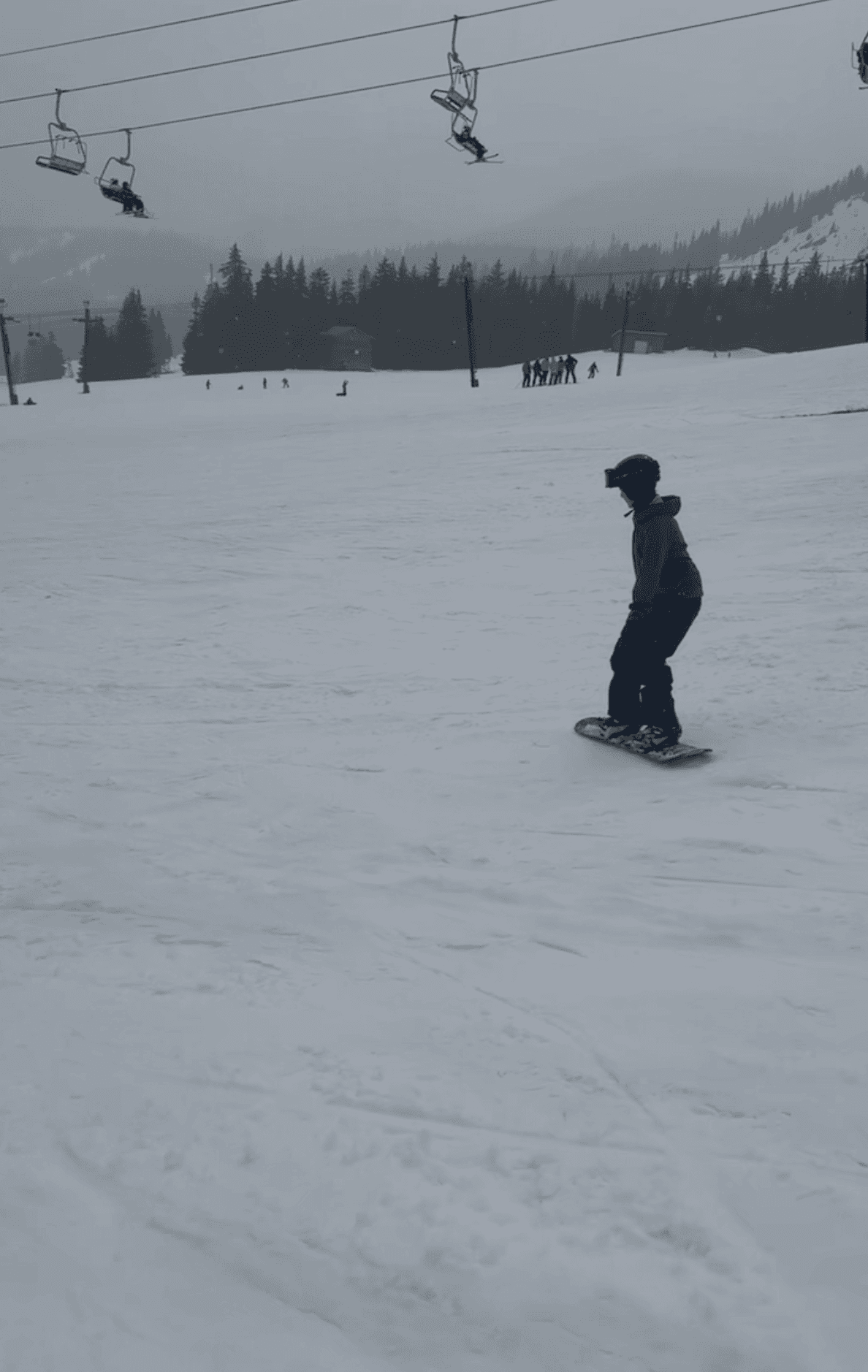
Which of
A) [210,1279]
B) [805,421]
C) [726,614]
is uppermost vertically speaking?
[805,421]

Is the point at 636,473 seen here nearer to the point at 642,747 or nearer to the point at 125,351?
the point at 642,747

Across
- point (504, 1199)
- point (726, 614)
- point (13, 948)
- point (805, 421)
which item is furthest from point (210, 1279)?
point (805, 421)

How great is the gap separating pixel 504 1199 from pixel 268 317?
83.2 meters

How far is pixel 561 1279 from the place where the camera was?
2539 millimetres

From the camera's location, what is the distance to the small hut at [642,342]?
85.2 metres

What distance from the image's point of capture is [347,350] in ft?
257

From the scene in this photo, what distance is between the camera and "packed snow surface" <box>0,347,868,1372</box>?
2.52 metres

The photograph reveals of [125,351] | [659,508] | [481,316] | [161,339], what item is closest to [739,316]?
[481,316]

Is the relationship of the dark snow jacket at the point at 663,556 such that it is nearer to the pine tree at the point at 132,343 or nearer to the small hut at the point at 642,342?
the pine tree at the point at 132,343

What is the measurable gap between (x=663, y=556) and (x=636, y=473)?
0.48 meters

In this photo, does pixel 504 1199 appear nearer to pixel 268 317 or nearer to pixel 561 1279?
pixel 561 1279

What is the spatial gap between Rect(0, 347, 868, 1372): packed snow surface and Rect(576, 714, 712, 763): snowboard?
0.08 m

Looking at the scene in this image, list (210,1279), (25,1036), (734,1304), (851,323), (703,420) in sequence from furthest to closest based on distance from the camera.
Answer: (851,323) → (703,420) → (25,1036) → (210,1279) → (734,1304)

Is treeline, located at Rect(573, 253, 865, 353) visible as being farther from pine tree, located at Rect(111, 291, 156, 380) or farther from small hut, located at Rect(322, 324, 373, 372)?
pine tree, located at Rect(111, 291, 156, 380)
